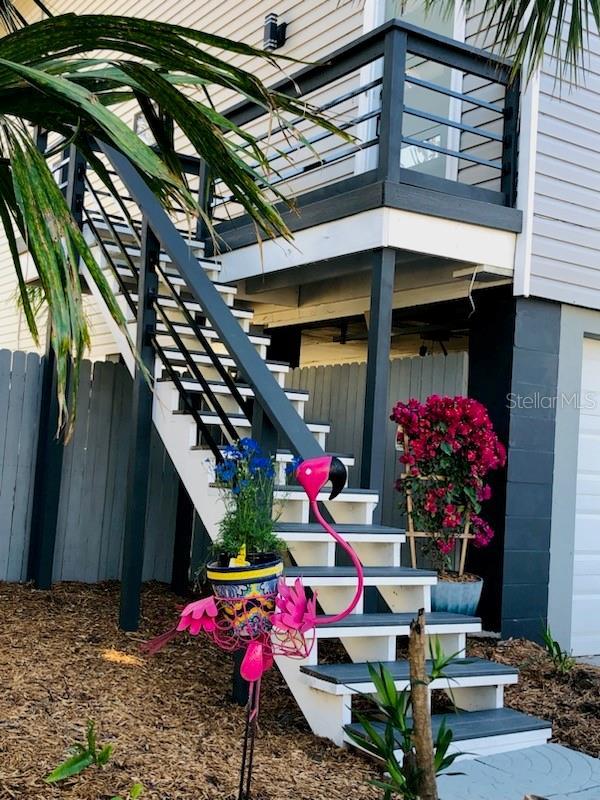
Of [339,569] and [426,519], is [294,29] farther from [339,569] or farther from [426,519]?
[339,569]

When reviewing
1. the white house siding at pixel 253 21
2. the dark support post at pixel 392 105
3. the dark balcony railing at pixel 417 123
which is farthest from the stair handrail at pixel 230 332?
the dark support post at pixel 392 105

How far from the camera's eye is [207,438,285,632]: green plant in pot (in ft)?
9.56

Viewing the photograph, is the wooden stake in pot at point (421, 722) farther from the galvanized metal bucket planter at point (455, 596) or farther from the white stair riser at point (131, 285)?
the white stair riser at point (131, 285)

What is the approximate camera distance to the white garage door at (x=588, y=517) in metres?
6.48

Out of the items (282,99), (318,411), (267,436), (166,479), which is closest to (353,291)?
(318,411)

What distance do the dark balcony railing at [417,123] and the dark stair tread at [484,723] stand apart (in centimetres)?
260

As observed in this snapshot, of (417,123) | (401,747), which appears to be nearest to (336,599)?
(401,747)

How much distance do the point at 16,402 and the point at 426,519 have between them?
10.7 feet

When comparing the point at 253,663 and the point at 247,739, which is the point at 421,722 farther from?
the point at 247,739

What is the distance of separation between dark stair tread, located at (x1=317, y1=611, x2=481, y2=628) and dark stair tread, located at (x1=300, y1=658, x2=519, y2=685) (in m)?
0.17

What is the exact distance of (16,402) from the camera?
22.5ft

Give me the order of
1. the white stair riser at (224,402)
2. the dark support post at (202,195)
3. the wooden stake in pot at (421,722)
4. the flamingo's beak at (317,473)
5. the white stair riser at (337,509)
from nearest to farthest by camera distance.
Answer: the wooden stake in pot at (421,722) → the flamingo's beak at (317,473) → the white stair riser at (337,509) → the white stair riser at (224,402) → the dark support post at (202,195)

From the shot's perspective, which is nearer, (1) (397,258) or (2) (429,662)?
(2) (429,662)

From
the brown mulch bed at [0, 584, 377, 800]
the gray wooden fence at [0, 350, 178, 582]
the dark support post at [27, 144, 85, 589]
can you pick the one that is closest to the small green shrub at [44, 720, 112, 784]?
the brown mulch bed at [0, 584, 377, 800]
